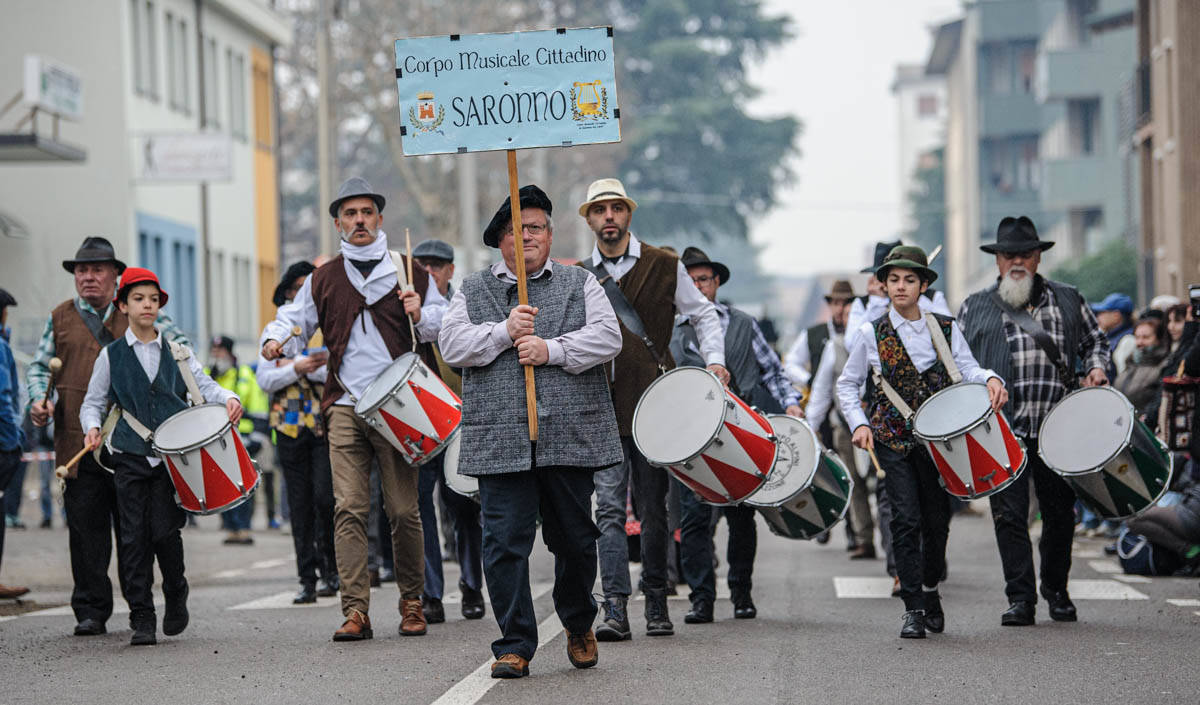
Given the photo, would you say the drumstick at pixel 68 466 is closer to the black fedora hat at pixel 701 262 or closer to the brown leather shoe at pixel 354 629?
the brown leather shoe at pixel 354 629

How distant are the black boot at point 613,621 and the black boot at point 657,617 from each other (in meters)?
0.27

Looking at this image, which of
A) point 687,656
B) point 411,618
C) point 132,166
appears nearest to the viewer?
point 687,656

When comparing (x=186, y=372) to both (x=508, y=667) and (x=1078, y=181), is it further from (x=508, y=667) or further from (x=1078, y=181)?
(x=1078, y=181)

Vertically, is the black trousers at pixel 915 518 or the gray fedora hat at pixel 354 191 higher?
the gray fedora hat at pixel 354 191

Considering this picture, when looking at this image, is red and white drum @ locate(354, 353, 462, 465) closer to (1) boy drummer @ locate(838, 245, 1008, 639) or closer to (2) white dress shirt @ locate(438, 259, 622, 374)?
(2) white dress shirt @ locate(438, 259, 622, 374)

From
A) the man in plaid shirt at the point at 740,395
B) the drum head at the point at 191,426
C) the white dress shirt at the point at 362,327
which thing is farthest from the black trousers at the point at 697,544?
the drum head at the point at 191,426

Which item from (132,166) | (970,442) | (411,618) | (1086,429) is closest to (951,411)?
(970,442)

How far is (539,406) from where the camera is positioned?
893cm

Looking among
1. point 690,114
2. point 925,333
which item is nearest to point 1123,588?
point 925,333

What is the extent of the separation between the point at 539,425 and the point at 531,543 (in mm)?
532

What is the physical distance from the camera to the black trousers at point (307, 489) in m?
13.1

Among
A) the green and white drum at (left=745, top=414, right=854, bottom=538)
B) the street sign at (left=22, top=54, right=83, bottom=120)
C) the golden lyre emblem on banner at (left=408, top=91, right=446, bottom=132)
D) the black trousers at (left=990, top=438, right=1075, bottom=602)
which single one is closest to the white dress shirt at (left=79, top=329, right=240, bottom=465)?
the golden lyre emblem on banner at (left=408, top=91, right=446, bottom=132)

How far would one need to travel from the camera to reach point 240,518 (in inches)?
804

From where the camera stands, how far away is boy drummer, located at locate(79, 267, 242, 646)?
10914mm
